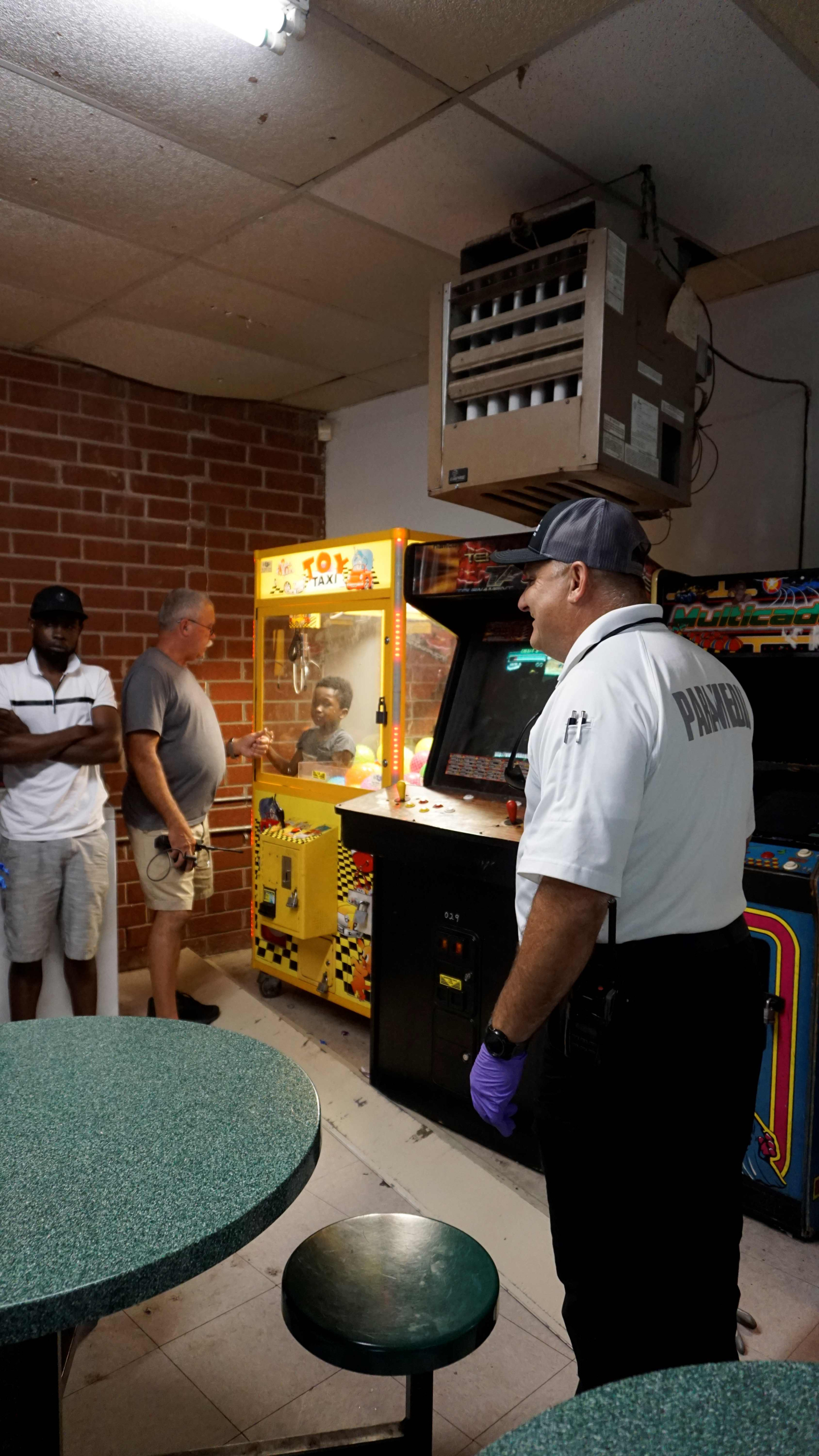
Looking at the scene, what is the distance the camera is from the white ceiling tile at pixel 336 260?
287cm

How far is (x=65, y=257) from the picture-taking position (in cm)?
311

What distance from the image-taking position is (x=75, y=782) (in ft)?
10.5

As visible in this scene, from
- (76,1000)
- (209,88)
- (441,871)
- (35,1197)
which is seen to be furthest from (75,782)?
(35,1197)

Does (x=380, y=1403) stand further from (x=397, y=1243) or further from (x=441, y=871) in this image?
(x=441, y=871)

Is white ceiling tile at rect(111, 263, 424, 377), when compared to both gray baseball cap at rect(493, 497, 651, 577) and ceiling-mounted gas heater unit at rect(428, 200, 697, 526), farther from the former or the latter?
gray baseball cap at rect(493, 497, 651, 577)

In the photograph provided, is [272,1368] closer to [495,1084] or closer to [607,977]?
[495,1084]

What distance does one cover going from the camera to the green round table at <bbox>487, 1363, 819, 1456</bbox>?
0.69 meters

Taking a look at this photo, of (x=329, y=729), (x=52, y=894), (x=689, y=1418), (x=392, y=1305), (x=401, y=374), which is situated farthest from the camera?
(x=401, y=374)

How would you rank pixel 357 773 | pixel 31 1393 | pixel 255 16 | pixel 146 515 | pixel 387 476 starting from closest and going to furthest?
1. pixel 31 1393
2. pixel 255 16
3. pixel 357 773
4. pixel 146 515
5. pixel 387 476

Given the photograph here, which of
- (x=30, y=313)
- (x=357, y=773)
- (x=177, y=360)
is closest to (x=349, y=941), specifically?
(x=357, y=773)

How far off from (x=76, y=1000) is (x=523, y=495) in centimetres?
227

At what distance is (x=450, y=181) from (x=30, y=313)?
1850 millimetres

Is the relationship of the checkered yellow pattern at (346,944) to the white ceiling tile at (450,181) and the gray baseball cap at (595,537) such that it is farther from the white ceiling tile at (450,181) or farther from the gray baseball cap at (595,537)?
the white ceiling tile at (450,181)

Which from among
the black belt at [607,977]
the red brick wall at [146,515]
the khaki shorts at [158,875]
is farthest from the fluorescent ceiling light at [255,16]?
the khaki shorts at [158,875]
